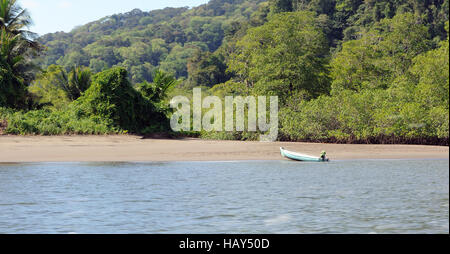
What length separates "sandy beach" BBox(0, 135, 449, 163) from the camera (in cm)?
2092

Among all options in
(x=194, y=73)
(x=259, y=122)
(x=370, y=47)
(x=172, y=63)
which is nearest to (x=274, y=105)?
(x=259, y=122)

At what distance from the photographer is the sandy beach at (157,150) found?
20922 millimetres

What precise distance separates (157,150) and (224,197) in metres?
10.3

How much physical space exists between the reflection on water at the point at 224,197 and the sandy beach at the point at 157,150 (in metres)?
1.48

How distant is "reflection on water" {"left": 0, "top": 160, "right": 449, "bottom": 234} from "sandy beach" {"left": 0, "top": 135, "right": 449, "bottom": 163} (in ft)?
4.86

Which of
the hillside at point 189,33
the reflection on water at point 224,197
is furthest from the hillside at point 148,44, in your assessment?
the reflection on water at point 224,197

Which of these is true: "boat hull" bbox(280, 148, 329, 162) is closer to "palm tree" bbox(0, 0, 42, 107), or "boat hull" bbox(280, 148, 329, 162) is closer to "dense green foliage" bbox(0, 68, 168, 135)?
"dense green foliage" bbox(0, 68, 168, 135)

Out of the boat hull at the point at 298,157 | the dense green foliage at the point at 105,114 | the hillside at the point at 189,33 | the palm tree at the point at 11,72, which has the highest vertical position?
the hillside at the point at 189,33

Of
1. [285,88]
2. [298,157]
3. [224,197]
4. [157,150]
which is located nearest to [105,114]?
[157,150]

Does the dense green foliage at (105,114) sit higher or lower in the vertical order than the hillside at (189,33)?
lower

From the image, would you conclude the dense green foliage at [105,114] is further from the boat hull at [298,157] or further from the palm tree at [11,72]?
the boat hull at [298,157]

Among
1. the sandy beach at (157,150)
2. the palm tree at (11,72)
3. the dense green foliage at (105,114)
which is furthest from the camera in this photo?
the palm tree at (11,72)
